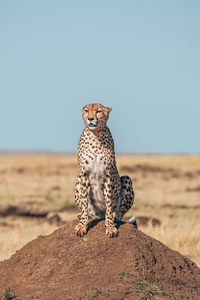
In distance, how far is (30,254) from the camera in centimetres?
735

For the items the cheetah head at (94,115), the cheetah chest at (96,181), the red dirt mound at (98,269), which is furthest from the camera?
the cheetah chest at (96,181)

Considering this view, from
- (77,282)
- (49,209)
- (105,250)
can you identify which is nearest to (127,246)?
(105,250)

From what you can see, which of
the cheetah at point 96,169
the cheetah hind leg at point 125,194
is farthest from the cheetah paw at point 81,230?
the cheetah hind leg at point 125,194

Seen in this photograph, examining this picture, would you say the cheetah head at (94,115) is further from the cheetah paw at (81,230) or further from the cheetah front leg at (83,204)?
the cheetah paw at (81,230)

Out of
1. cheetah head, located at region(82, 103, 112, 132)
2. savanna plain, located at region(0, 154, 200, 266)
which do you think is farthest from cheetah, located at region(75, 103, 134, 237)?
savanna plain, located at region(0, 154, 200, 266)

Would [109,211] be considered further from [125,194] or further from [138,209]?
[138,209]

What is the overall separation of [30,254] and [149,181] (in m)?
23.9

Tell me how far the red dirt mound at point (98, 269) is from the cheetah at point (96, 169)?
0.64 ft

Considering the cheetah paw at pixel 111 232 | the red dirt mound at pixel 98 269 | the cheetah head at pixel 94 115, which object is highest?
the cheetah head at pixel 94 115

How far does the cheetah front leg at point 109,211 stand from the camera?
7.11 meters

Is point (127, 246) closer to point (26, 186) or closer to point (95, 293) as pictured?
point (95, 293)

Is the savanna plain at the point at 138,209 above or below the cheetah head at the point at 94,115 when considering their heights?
below

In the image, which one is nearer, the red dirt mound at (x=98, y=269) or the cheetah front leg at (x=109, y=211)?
the red dirt mound at (x=98, y=269)

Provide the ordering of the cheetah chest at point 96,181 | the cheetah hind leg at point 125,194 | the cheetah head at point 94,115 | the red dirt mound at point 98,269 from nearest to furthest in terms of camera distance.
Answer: the red dirt mound at point 98,269 < the cheetah head at point 94,115 < the cheetah chest at point 96,181 < the cheetah hind leg at point 125,194
